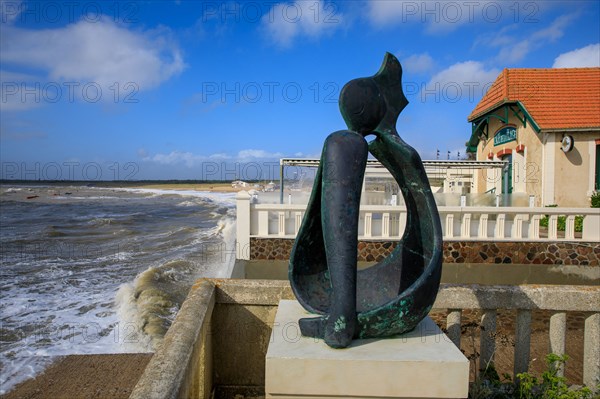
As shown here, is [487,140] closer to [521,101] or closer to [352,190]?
[521,101]

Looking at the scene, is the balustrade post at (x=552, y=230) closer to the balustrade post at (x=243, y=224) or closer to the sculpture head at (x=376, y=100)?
the balustrade post at (x=243, y=224)

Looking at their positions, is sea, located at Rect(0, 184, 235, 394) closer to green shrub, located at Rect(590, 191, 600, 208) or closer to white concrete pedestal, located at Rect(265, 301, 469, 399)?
white concrete pedestal, located at Rect(265, 301, 469, 399)

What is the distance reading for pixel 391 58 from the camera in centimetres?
277

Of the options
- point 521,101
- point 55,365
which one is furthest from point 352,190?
point 521,101

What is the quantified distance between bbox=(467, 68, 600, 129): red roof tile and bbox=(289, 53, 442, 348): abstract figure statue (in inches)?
538

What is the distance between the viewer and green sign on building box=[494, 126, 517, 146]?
16.3 metres

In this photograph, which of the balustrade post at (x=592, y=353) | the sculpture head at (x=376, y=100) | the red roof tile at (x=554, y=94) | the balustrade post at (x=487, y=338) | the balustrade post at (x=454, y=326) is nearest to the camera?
the sculpture head at (x=376, y=100)

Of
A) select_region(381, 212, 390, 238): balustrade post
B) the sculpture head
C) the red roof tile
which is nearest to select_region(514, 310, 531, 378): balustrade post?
the sculpture head

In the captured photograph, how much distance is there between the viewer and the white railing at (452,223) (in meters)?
9.07

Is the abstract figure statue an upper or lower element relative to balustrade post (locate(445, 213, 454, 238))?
upper

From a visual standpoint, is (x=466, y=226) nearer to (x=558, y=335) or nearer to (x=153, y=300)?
(x=153, y=300)

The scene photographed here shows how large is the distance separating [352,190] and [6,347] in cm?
657

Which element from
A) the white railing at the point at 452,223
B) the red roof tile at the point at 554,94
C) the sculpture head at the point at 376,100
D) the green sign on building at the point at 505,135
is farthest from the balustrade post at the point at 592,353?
the green sign on building at the point at 505,135

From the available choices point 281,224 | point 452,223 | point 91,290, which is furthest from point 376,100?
point 91,290
